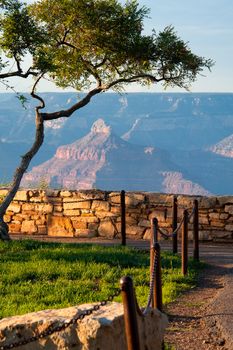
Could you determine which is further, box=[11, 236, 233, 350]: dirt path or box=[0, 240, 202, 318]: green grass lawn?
box=[0, 240, 202, 318]: green grass lawn

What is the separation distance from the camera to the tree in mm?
17031

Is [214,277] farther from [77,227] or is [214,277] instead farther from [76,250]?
[77,227]

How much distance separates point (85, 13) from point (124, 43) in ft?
4.64

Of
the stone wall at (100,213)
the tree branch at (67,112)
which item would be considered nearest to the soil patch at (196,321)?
the stone wall at (100,213)

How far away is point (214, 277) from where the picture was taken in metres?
10.8

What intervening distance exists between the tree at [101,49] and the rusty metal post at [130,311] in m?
11.9

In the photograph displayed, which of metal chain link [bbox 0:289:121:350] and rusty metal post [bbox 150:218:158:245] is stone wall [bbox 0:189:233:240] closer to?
rusty metal post [bbox 150:218:158:245]

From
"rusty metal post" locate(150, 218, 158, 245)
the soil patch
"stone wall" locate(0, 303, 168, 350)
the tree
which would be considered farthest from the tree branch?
"stone wall" locate(0, 303, 168, 350)

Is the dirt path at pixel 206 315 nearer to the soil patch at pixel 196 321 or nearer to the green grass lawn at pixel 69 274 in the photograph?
the soil patch at pixel 196 321

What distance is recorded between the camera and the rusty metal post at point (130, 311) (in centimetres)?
432

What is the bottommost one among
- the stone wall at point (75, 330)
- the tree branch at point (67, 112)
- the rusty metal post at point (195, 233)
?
the stone wall at point (75, 330)

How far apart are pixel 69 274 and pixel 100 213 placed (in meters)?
6.58

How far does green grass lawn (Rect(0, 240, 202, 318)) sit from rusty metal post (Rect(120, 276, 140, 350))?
11.3 ft

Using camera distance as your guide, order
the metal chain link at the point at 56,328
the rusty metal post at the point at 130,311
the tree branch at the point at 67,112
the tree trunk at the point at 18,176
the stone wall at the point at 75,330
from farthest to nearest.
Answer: the tree branch at the point at 67,112, the tree trunk at the point at 18,176, the stone wall at the point at 75,330, the metal chain link at the point at 56,328, the rusty metal post at the point at 130,311
